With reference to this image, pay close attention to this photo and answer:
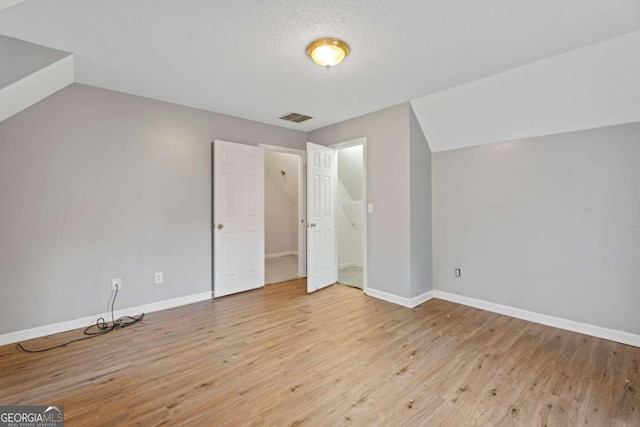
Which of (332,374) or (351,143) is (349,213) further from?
(332,374)

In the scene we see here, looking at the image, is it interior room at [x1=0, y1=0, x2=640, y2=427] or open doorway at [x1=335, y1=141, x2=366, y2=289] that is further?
open doorway at [x1=335, y1=141, x2=366, y2=289]

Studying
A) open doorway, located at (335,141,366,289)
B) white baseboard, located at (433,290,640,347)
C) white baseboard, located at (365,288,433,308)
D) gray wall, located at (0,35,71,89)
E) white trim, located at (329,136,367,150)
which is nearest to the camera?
gray wall, located at (0,35,71,89)

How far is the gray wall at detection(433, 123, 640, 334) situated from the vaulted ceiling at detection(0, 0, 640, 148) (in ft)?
3.30

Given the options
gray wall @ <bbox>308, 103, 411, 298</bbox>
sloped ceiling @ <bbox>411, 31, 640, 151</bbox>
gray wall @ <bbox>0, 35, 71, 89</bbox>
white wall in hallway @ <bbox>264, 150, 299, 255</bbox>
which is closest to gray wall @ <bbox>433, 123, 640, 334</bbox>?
sloped ceiling @ <bbox>411, 31, 640, 151</bbox>

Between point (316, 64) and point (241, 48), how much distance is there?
64 centimetres

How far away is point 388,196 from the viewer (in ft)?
11.8

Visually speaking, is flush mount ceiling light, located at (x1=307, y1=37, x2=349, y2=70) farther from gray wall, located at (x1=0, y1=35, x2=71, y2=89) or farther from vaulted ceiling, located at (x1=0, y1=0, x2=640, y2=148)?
gray wall, located at (x1=0, y1=35, x2=71, y2=89)

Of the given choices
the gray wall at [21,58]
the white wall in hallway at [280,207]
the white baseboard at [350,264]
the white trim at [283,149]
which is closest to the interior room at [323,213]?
the gray wall at [21,58]

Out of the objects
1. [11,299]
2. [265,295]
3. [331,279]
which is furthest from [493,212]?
[11,299]

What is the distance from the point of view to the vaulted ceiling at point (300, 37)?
178 centimetres

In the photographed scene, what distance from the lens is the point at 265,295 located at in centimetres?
385

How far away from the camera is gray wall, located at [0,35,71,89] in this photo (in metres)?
2.05

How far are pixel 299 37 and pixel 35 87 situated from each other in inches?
90.3

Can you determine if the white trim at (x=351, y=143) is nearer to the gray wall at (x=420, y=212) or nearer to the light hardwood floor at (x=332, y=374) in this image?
the gray wall at (x=420, y=212)
